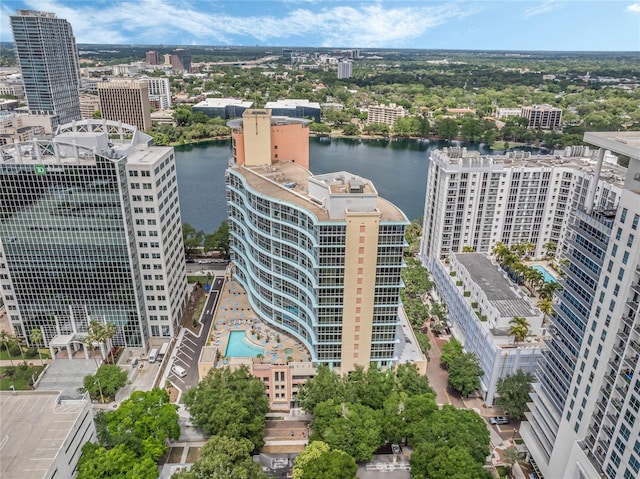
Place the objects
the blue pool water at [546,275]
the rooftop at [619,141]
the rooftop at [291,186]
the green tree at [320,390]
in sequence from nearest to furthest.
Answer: the rooftop at [619,141] < the green tree at [320,390] < the rooftop at [291,186] < the blue pool water at [546,275]

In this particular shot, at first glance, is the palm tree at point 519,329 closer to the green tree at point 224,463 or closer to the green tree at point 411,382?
the green tree at point 411,382

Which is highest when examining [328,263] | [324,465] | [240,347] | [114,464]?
[328,263]

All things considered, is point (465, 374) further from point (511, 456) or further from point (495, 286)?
point (495, 286)

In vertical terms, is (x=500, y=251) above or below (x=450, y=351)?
above

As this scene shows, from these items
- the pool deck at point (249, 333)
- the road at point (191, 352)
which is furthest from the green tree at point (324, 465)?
the road at point (191, 352)

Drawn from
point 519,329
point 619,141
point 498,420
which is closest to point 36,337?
point 498,420

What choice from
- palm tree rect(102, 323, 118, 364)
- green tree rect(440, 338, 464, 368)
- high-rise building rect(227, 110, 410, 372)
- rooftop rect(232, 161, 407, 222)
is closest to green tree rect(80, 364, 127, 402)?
palm tree rect(102, 323, 118, 364)
